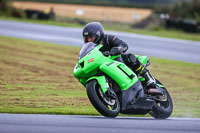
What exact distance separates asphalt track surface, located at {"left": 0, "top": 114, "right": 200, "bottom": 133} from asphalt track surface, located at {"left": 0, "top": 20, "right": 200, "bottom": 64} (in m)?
11.2

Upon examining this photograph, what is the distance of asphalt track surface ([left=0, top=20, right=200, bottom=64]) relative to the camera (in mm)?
19350

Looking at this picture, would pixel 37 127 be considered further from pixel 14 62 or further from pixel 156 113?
pixel 14 62

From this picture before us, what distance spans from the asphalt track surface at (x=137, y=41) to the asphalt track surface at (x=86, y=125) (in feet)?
36.8

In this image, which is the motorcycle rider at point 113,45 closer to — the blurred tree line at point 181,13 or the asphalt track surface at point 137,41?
the asphalt track surface at point 137,41

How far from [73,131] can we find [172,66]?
1066cm

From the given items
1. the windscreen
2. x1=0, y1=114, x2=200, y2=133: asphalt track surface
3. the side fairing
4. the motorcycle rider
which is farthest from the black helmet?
x1=0, y1=114, x2=200, y2=133: asphalt track surface

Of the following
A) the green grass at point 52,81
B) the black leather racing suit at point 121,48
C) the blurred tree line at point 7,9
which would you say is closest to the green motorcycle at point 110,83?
the black leather racing suit at point 121,48

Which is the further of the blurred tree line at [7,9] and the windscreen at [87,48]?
the blurred tree line at [7,9]

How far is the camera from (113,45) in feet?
24.9

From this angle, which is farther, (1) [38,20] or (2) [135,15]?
(2) [135,15]

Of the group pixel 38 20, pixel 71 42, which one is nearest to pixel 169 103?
pixel 71 42

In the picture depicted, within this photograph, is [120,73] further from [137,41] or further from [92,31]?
[137,41]

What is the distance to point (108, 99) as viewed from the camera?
6.90 meters

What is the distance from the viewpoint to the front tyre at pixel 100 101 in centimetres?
668
